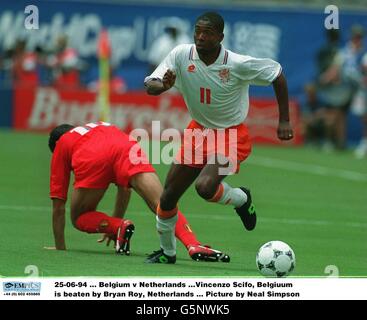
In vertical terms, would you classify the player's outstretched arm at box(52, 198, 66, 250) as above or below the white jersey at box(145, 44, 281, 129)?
below

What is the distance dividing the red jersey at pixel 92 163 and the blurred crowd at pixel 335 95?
16473 mm

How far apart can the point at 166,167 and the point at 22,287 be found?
41.4ft

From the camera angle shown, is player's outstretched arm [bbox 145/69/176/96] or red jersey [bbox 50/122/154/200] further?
red jersey [bbox 50/122/154/200]

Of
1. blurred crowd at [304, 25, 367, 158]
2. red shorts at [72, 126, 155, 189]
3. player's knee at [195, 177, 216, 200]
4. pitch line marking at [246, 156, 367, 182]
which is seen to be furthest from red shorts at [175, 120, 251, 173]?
blurred crowd at [304, 25, 367, 158]

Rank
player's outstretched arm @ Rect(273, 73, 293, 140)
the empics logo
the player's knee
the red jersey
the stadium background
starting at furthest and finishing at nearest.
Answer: the stadium background, the red jersey, player's outstretched arm @ Rect(273, 73, 293, 140), the player's knee, the empics logo

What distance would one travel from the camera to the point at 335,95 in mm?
28641

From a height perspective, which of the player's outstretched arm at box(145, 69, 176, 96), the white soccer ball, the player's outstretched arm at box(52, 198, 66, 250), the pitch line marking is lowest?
the pitch line marking

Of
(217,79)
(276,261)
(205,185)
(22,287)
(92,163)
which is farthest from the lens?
(92,163)

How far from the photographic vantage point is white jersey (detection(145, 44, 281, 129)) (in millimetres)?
11289

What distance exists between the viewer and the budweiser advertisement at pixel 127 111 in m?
28.4

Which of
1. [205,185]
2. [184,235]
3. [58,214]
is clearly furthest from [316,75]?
[205,185]

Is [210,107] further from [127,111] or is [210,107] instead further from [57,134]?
[127,111]

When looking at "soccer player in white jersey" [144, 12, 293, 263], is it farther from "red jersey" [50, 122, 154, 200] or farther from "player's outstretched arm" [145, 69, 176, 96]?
"red jersey" [50, 122, 154, 200]

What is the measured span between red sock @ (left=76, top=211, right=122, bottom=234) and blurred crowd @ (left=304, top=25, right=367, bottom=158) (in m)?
16.6
